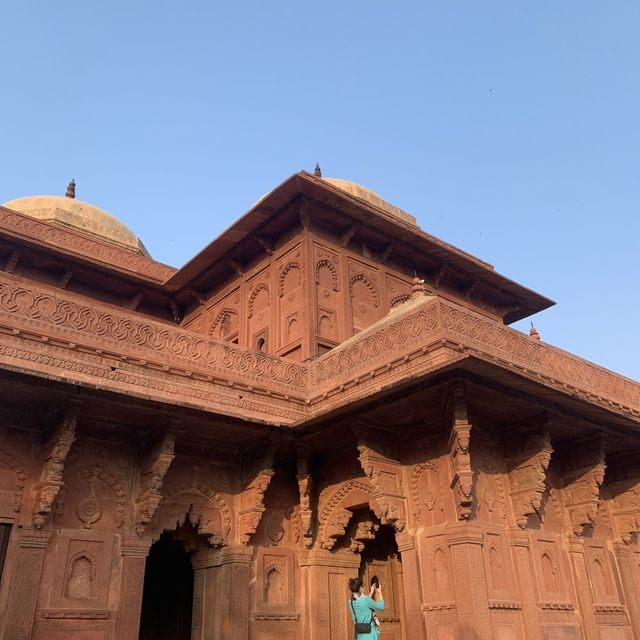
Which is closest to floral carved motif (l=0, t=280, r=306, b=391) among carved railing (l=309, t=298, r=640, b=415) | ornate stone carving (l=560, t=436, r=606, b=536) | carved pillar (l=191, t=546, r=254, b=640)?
carved railing (l=309, t=298, r=640, b=415)

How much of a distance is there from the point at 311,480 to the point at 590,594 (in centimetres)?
424

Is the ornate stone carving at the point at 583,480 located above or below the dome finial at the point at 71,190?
below

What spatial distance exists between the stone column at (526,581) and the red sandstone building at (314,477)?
2 cm

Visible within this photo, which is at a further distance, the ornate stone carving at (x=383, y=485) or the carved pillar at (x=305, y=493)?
the carved pillar at (x=305, y=493)

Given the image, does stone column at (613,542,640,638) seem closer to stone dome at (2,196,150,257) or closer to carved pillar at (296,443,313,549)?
carved pillar at (296,443,313,549)

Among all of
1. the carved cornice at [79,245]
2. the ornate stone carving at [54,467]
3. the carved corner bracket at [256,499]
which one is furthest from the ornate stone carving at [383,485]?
the carved cornice at [79,245]

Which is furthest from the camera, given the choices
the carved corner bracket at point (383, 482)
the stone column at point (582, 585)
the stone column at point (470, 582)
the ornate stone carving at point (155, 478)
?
the stone column at point (582, 585)

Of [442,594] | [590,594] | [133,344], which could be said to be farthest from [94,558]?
[590,594]

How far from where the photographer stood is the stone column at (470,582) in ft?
23.9

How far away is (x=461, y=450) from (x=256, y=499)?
3.10 meters

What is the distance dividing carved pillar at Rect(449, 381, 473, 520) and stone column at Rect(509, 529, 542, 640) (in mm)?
1130

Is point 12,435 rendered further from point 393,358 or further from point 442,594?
point 442,594

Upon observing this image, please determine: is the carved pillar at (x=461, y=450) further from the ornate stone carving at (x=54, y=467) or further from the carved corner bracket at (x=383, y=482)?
the ornate stone carving at (x=54, y=467)

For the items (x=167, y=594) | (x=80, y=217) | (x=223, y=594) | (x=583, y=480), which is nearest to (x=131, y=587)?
(x=223, y=594)
